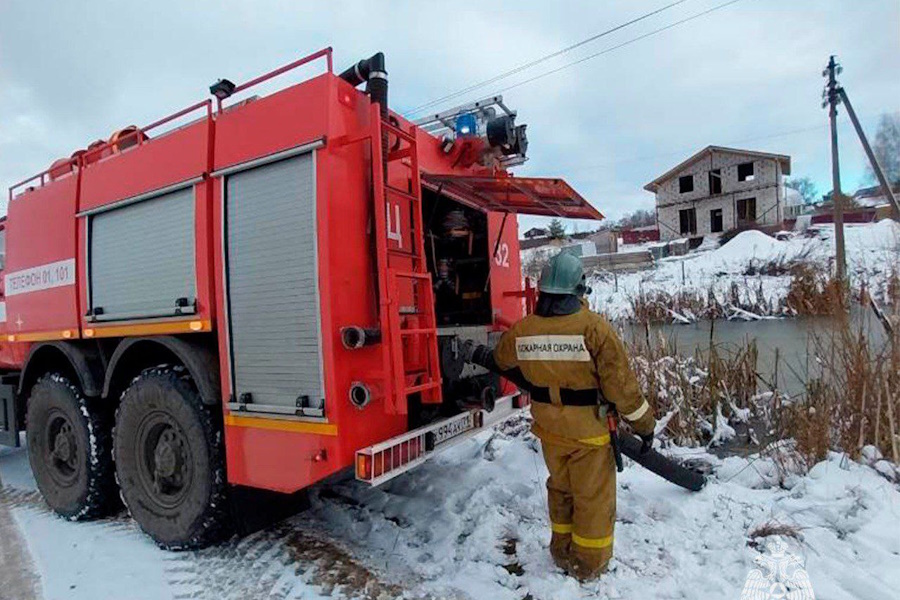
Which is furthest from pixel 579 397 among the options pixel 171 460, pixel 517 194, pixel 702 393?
pixel 702 393

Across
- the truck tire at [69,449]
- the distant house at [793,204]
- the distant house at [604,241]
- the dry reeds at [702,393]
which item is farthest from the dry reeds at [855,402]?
the distant house at [793,204]

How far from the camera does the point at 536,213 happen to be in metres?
4.45

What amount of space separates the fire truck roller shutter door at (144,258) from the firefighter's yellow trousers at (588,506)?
2.53 meters

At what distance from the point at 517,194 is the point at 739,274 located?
18.8 metres

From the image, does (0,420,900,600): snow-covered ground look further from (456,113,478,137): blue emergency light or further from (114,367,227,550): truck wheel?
(456,113,478,137): blue emergency light

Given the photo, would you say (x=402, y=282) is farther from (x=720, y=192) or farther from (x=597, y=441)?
(x=720, y=192)

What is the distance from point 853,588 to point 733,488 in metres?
1.15

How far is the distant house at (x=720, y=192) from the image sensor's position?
3775 centimetres

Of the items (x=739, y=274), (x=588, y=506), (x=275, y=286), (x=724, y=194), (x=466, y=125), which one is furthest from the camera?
(x=724, y=194)

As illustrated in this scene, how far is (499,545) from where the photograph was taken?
3404 millimetres

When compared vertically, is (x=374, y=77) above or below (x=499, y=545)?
above

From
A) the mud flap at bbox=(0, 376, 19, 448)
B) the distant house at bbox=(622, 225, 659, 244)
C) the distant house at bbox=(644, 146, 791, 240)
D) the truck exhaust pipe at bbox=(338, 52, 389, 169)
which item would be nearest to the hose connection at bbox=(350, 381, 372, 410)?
the truck exhaust pipe at bbox=(338, 52, 389, 169)

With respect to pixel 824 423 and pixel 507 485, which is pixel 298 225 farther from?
pixel 824 423

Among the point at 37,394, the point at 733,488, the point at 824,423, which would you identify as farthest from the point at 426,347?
the point at 37,394
